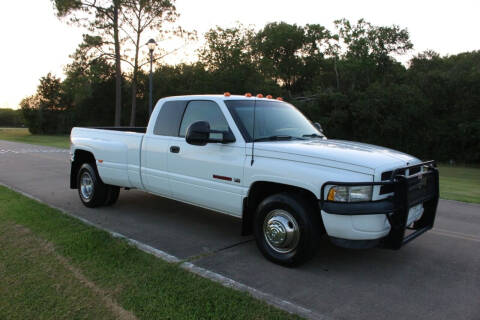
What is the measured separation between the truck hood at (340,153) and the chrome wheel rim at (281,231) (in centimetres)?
72

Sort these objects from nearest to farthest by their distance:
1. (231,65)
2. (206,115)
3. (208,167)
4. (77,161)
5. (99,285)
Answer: (99,285)
(208,167)
(206,115)
(77,161)
(231,65)

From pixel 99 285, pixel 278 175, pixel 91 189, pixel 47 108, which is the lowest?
pixel 99 285

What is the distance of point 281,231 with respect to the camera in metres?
4.38

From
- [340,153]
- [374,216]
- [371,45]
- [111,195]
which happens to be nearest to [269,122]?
[340,153]

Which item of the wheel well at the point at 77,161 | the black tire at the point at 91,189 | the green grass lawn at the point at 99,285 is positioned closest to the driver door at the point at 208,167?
the green grass lawn at the point at 99,285

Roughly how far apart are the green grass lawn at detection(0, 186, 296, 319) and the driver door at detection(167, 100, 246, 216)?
1.08 meters

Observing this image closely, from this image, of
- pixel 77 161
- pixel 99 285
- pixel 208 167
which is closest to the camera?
pixel 99 285

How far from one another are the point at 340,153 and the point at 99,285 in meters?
2.79

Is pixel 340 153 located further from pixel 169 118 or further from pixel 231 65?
pixel 231 65

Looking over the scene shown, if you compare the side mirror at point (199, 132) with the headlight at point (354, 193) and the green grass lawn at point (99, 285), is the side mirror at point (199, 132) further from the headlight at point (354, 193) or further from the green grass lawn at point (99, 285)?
the headlight at point (354, 193)

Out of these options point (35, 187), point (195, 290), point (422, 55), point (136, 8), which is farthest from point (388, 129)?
point (195, 290)

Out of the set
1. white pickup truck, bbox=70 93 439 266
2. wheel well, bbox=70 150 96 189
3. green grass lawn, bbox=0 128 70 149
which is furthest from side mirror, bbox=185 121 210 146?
green grass lawn, bbox=0 128 70 149

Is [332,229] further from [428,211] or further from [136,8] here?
[136,8]

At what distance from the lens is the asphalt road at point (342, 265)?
361 centimetres
